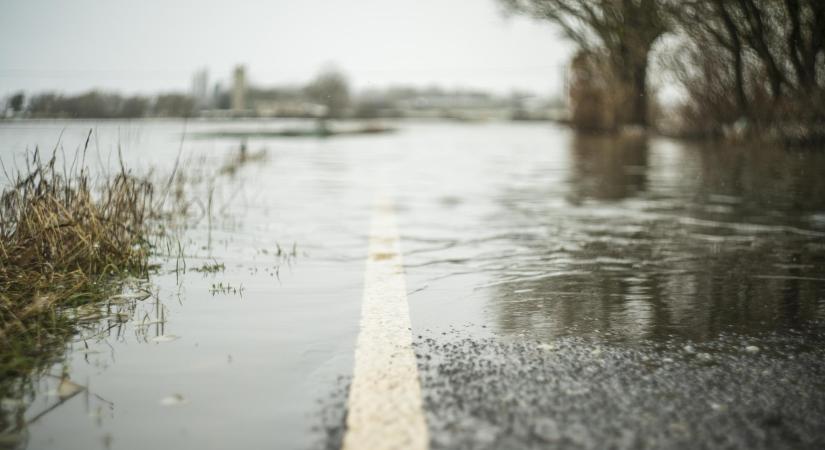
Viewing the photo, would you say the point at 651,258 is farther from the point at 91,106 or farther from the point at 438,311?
the point at 91,106

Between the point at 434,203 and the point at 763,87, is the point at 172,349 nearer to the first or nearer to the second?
the point at 434,203

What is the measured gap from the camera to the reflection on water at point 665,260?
14.0 feet

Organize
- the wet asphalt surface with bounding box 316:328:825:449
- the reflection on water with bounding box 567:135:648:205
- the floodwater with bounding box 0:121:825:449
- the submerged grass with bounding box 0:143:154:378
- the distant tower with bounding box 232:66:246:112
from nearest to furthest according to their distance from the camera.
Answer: the wet asphalt surface with bounding box 316:328:825:449 < the floodwater with bounding box 0:121:825:449 < the submerged grass with bounding box 0:143:154:378 < the reflection on water with bounding box 567:135:648:205 < the distant tower with bounding box 232:66:246:112

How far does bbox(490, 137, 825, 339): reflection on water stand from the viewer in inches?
168

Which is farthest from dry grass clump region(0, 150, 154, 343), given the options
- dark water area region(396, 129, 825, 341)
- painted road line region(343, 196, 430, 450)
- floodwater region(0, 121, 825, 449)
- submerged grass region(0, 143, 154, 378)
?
dark water area region(396, 129, 825, 341)

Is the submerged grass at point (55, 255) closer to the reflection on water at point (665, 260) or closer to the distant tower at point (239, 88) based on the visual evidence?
the reflection on water at point (665, 260)

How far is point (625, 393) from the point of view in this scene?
3039 millimetres

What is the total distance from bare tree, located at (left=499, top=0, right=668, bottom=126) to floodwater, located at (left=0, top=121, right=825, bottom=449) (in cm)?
1464

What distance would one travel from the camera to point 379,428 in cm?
271

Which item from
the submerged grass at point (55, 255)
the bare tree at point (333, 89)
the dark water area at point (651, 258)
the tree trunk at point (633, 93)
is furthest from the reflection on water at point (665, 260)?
the bare tree at point (333, 89)

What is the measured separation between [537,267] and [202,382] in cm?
311

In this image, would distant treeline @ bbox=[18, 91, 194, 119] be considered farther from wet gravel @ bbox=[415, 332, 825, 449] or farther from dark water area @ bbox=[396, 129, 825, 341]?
wet gravel @ bbox=[415, 332, 825, 449]

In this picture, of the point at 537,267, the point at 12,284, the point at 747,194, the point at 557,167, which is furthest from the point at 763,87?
the point at 12,284

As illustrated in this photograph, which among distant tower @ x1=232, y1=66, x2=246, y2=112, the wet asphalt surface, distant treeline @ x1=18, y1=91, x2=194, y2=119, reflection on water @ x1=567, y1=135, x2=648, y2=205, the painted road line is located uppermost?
distant tower @ x1=232, y1=66, x2=246, y2=112
